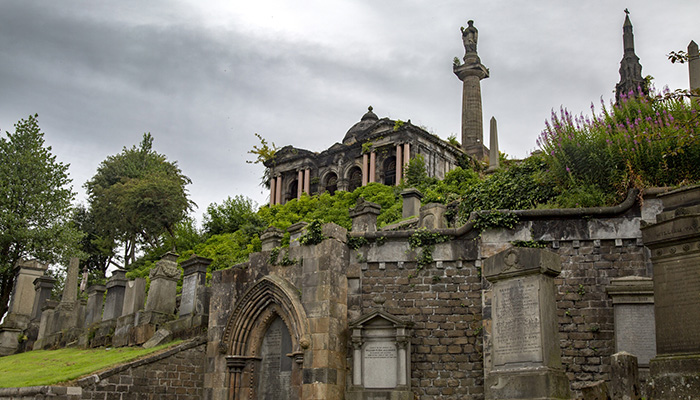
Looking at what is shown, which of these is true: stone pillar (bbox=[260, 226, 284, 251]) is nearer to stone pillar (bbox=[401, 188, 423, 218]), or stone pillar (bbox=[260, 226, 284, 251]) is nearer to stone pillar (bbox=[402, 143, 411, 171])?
stone pillar (bbox=[401, 188, 423, 218])

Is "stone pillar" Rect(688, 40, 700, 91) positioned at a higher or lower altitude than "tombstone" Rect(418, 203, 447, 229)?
higher

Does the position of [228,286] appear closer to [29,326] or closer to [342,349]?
Result: [342,349]

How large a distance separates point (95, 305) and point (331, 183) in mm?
24701

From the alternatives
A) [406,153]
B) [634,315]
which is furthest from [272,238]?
[406,153]

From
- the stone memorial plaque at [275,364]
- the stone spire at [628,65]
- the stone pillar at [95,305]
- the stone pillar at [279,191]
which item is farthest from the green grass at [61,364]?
the stone spire at [628,65]

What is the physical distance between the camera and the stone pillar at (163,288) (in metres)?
20.4

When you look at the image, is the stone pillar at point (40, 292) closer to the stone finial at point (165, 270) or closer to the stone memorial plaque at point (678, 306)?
the stone finial at point (165, 270)

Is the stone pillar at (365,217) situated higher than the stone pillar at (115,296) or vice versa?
the stone pillar at (365,217)

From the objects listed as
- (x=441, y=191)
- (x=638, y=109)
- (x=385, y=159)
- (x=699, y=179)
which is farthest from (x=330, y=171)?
(x=699, y=179)

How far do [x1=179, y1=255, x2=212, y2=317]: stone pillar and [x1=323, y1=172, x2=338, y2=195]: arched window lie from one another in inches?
1064

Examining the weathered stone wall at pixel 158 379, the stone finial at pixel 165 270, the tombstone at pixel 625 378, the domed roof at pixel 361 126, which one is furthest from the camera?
the domed roof at pixel 361 126

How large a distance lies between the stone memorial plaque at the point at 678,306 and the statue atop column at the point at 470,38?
46.8m

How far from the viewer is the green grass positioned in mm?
15344

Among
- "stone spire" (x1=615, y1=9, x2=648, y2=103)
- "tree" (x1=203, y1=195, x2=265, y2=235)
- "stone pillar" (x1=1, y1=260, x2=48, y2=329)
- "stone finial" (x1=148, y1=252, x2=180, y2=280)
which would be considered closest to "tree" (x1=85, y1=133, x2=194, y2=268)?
"tree" (x1=203, y1=195, x2=265, y2=235)
